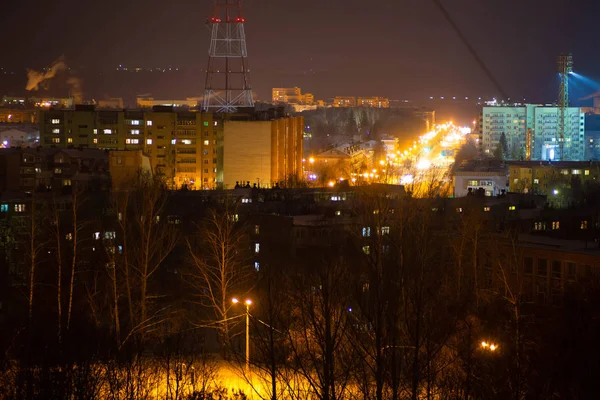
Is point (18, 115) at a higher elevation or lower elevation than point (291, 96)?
lower

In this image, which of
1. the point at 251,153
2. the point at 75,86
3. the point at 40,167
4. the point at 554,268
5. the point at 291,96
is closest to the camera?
the point at 554,268

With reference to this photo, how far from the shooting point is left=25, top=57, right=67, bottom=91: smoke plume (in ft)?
105

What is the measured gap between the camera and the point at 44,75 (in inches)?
1260

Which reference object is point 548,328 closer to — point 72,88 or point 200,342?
point 200,342

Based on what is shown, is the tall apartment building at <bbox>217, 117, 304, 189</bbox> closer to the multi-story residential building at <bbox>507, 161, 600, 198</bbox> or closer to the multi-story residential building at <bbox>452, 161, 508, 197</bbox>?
the multi-story residential building at <bbox>452, 161, 508, 197</bbox>

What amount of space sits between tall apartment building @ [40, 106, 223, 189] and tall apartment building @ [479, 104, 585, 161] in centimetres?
1285

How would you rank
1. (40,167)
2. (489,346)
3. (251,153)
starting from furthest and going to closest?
1. (251,153)
2. (40,167)
3. (489,346)

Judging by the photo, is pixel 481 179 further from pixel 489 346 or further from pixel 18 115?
pixel 18 115

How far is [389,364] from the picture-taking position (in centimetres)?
431

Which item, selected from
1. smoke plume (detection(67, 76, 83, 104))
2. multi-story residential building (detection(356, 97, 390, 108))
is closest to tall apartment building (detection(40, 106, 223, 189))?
smoke plume (detection(67, 76, 83, 104))

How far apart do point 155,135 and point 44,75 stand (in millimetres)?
15118

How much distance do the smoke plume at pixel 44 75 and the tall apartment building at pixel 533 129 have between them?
14179mm

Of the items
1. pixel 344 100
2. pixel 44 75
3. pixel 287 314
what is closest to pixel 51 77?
pixel 44 75

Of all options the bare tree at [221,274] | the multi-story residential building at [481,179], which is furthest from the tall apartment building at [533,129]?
the bare tree at [221,274]
